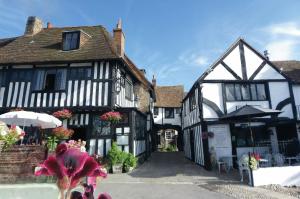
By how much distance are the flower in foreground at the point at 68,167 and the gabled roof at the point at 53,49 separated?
12637 mm

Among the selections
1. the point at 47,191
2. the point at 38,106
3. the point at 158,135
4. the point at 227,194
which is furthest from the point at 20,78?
the point at 158,135

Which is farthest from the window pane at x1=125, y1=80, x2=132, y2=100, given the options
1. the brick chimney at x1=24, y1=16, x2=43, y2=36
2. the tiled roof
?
the tiled roof

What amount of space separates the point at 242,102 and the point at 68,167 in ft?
47.4

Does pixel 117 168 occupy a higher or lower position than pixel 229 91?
lower

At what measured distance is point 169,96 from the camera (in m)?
30.8

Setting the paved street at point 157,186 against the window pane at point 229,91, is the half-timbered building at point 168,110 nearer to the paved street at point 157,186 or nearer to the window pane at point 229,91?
the window pane at point 229,91

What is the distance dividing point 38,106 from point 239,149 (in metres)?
11.6

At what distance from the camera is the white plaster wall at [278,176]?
9.02m

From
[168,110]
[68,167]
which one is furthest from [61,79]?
[168,110]

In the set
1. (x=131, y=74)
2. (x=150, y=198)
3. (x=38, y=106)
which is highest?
(x=131, y=74)

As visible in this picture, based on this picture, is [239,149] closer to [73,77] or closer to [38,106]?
[73,77]

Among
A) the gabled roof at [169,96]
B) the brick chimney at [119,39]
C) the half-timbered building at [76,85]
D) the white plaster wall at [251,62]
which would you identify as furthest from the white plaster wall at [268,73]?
the gabled roof at [169,96]

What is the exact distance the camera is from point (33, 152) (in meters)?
8.93

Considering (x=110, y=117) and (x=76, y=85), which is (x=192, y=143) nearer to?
(x=110, y=117)
